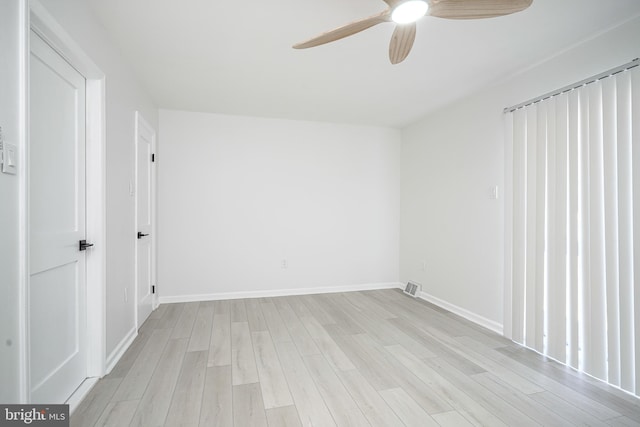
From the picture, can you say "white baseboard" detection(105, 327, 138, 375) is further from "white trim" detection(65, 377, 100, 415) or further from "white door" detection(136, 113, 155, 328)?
"white door" detection(136, 113, 155, 328)

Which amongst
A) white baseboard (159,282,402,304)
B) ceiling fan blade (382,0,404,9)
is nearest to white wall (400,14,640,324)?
white baseboard (159,282,402,304)

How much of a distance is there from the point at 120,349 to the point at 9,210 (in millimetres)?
1696

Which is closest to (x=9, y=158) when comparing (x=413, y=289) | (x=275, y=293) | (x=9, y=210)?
(x=9, y=210)

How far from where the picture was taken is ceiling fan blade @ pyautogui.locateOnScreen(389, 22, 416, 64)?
5.33 ft

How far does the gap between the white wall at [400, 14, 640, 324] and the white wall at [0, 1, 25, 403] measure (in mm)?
3417

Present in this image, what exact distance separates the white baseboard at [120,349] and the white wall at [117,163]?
4 centimetres

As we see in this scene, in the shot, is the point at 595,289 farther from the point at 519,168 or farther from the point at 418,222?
the point at 418,222

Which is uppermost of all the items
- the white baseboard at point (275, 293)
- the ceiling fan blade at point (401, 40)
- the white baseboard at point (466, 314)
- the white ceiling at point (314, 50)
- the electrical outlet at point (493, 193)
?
the white ceiling at point (314, 50)

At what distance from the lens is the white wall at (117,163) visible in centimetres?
197

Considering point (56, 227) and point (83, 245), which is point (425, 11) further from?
point (83, 245)

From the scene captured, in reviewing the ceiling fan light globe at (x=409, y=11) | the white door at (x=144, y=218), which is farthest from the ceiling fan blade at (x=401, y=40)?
the white door at (x=144, y=218)

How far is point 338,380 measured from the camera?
2.10m

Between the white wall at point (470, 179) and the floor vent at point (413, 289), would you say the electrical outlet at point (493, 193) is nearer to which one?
the white wall at point (470, 179)

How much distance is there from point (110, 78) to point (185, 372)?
2.25m
